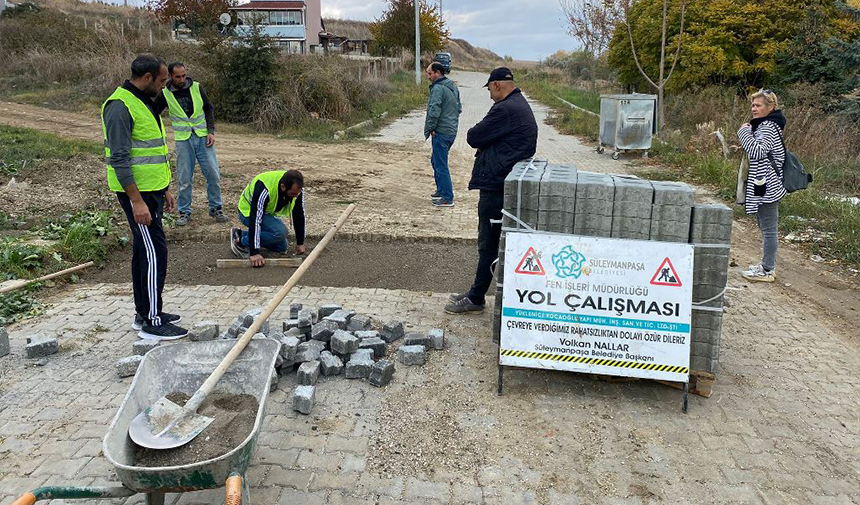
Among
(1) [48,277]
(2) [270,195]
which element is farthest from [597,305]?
(1) [48,277]

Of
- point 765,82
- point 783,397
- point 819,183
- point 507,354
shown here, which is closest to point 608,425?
point 507,354

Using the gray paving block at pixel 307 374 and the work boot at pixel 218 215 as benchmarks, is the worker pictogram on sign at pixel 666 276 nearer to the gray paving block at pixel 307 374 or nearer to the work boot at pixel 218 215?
the gray paving block at pixel 307 374

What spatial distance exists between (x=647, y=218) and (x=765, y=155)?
294cm

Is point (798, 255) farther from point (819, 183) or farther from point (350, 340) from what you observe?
point (350, 340)

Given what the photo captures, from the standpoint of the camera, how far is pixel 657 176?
12172 mm

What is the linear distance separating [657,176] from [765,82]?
8747mm

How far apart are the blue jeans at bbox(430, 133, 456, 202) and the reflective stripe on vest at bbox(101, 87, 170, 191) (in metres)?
4.75

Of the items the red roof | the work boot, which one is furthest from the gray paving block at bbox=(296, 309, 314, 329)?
the red roof

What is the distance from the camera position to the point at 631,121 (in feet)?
45.6

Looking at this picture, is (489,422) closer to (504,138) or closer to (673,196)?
(673,196)

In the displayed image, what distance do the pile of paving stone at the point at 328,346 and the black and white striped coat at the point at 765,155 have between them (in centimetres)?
374

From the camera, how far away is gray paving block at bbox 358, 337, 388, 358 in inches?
180

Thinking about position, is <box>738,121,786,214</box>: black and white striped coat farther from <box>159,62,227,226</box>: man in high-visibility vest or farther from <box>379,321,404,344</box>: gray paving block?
<box>159,62,227,226</box>: man in high-visibility vest

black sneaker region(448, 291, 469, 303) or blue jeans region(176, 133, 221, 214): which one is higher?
blue jeans region(176, 133, 221, 214)
